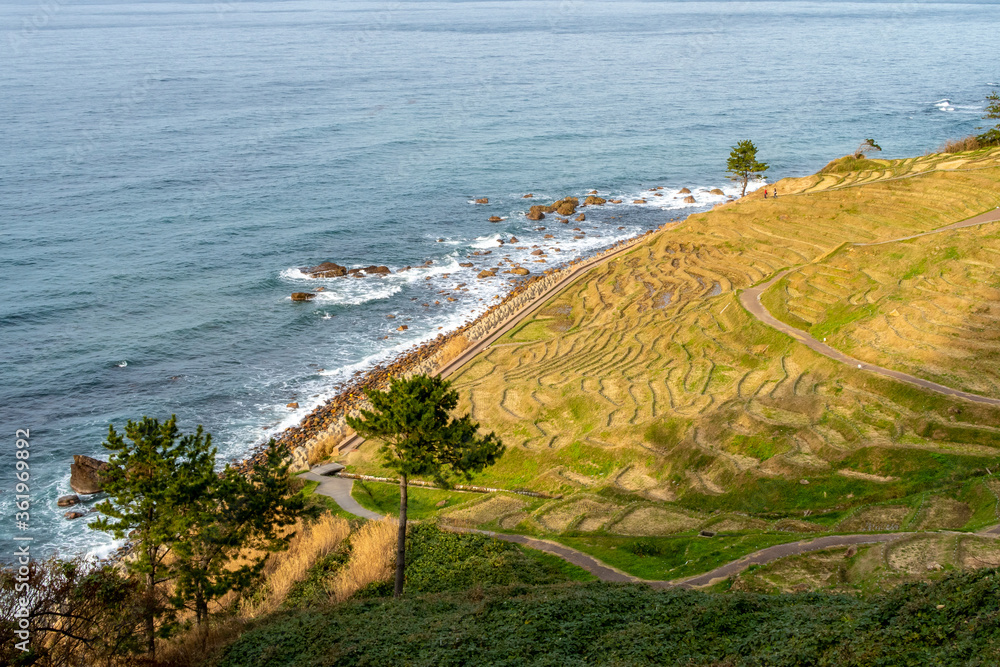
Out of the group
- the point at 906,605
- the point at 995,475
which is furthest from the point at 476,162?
the point at 906,605

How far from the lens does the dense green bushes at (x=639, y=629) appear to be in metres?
19.6

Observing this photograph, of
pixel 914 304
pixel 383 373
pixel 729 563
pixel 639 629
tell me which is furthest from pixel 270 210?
pixel 639 629

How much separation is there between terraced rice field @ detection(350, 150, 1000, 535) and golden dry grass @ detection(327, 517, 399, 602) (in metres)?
7.02

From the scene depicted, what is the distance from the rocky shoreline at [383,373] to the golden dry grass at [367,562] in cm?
1643

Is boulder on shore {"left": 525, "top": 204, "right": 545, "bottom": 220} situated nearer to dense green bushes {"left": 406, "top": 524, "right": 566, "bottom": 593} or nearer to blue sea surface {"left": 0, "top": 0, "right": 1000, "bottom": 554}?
blue sea surface {"left": 0, "top": 0, "right": 1000, "bottom": 554}

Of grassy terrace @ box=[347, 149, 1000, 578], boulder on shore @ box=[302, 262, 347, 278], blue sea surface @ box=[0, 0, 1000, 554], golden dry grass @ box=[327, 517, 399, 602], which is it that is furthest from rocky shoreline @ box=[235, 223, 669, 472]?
boulder on shore @ box=[302, 262, 347, 278]

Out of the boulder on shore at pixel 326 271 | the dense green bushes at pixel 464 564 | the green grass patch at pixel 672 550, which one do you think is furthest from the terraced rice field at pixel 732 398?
the boulder on shore at pixel 326 271

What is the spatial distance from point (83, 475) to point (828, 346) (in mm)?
53411

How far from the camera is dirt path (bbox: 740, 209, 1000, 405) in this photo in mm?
42625

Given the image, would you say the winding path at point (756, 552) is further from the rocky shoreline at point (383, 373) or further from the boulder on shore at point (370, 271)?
the boulder on shore at point (370, 271)

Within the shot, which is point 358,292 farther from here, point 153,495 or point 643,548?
point 153,495

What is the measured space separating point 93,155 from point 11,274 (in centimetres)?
5252

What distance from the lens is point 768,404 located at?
47.2 m

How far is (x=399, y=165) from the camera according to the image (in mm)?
140000
